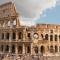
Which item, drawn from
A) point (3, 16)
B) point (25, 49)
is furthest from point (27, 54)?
point (3, 16)

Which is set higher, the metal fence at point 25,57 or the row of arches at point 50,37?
the row of arches at point 50,37

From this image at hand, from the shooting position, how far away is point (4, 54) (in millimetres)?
46375

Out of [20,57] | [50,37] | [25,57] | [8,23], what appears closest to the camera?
[25,57]

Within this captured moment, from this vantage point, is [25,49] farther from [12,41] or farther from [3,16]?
[3,16]

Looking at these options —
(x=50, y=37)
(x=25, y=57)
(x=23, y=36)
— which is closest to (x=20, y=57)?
(x=25, y=57)

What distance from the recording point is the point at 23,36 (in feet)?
158

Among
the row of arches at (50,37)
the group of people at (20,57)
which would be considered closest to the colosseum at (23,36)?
the row of arches at (50,37)

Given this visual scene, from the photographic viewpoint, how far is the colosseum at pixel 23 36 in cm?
4822

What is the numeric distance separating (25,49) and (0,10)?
9.84 meters

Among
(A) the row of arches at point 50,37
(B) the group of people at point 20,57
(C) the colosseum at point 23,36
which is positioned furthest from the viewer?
(A) the row of arches at point 50,37


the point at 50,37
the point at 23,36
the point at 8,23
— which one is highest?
the point at 8,23

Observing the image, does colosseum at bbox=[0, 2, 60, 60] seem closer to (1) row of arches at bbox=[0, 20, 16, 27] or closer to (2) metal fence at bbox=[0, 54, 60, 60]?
(1) row of arches at bbox=[0, 20, 16, 27]

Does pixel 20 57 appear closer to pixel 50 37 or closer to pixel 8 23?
pixel 8 23

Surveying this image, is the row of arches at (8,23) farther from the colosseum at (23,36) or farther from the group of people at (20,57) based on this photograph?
the group of people at (20,57)
